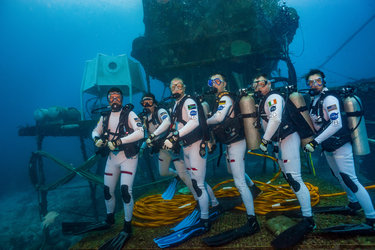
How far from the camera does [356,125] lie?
11.4 feet

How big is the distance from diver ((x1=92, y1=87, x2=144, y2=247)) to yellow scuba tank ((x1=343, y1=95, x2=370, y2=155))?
173 inches

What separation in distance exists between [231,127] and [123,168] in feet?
8.68

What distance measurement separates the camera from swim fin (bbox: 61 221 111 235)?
164 inches

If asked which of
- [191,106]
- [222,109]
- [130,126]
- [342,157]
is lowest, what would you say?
[342,157]

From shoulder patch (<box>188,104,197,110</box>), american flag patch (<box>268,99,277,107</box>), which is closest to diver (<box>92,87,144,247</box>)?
shoulder patch (<box>188,104,197,110</box>)

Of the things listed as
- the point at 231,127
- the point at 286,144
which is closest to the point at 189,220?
the point at 231,127

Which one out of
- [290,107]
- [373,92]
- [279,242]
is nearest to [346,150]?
[290,107]

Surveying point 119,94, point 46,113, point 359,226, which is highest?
point 46,113

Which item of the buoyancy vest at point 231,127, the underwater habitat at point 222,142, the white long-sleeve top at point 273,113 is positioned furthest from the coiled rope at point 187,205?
the white long-sleeve top at point 273,113

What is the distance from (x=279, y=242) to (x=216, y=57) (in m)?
9.41

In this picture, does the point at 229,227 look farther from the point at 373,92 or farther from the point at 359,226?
the point at 373,92

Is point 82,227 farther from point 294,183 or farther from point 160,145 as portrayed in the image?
point 294,183

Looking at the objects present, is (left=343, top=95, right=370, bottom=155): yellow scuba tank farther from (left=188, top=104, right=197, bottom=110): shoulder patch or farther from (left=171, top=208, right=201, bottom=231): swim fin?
(left=171, top=208, right=201, bottom=231): swim fin

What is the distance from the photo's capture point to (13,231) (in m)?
13.2
